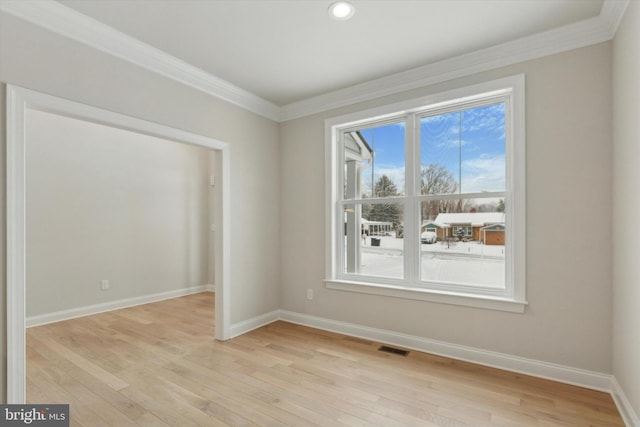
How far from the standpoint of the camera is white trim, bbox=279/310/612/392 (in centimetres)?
243

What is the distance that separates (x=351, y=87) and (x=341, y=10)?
4.27ft

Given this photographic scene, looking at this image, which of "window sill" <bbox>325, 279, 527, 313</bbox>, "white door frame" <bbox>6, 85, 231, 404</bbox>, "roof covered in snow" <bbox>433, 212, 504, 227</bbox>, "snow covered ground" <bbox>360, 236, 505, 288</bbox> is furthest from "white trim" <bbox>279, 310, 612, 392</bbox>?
"white door frame" <bbox>6, 85, 231, 404</bbox>

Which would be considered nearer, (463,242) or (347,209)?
(463,242)

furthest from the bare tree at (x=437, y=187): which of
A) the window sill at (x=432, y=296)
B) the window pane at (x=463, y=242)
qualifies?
the window sill at (x=432, y=296)

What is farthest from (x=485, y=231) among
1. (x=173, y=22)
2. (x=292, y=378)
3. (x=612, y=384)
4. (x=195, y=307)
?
(x=195, y=307)

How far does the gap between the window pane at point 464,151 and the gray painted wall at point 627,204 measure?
30.7 inches

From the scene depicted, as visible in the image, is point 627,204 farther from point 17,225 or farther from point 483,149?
point 17,225

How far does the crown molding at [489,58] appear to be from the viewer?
234 cm

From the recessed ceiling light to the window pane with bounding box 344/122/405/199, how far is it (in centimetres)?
140

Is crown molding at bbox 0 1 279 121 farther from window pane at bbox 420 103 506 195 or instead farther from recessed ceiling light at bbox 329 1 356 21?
window pane at bbox 420 103 506 195

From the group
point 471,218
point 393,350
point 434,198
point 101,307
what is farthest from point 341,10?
point 101,307

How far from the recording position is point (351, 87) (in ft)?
11.6

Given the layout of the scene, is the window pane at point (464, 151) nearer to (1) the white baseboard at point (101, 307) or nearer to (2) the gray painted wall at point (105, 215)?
(2) the gray painted wall at point (105, 215)

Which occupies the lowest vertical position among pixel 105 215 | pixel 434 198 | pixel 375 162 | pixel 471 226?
pixel 471 226
